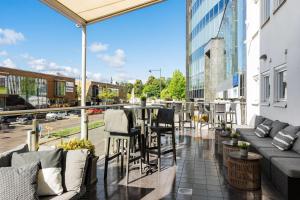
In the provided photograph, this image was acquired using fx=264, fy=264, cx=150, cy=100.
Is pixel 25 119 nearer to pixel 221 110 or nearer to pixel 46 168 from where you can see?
pixel 46 168

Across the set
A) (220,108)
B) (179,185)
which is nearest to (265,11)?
(220,108)

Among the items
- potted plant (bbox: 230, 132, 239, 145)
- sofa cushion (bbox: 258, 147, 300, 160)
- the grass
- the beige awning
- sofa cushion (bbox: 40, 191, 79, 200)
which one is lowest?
sofa cushion (bbox: 40, 191, 79, 200)

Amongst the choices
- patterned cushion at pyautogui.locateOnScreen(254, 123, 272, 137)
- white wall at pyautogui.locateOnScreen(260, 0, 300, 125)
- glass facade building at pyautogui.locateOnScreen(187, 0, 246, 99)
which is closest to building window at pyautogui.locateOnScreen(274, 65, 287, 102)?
white wall at pyautogui.locateOnScreen(260, 0, 300, 125)

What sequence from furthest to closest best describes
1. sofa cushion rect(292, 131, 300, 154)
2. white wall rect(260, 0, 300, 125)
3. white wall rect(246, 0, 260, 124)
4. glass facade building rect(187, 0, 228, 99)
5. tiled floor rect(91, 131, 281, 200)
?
glass facade building rect(187, 0, 228, 99)
white wall rect(246, 0, 260, 124)
white wall rect(260, 0, 300, 125)
sofa cushion rect(292, 131, 300, 154)
tiled floor rect(91, 131, 281, 200)

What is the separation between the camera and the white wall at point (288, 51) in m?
4.88

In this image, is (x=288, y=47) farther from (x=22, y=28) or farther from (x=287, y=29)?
(x=22, y=28)

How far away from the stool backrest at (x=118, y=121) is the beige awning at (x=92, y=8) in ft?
5.18

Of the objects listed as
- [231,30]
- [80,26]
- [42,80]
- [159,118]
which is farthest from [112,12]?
[42,80]

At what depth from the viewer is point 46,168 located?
2.35 metres

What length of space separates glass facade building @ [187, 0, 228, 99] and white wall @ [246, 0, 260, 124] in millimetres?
8103

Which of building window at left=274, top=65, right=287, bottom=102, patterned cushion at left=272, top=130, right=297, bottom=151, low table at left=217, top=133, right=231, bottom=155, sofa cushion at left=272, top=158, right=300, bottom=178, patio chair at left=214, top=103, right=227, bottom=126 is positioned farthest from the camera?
patio chair at left=214, top=103, right=227, bottom=126

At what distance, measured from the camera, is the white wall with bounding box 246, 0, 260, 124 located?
8420 millimetres

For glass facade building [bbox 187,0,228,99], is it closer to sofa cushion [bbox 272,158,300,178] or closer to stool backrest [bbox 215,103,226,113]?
stool backrest [bbox 215,103,226,113]

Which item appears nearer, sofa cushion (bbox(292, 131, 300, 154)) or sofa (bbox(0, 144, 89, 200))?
sofa (bbox(0, 144, 89, 200))
